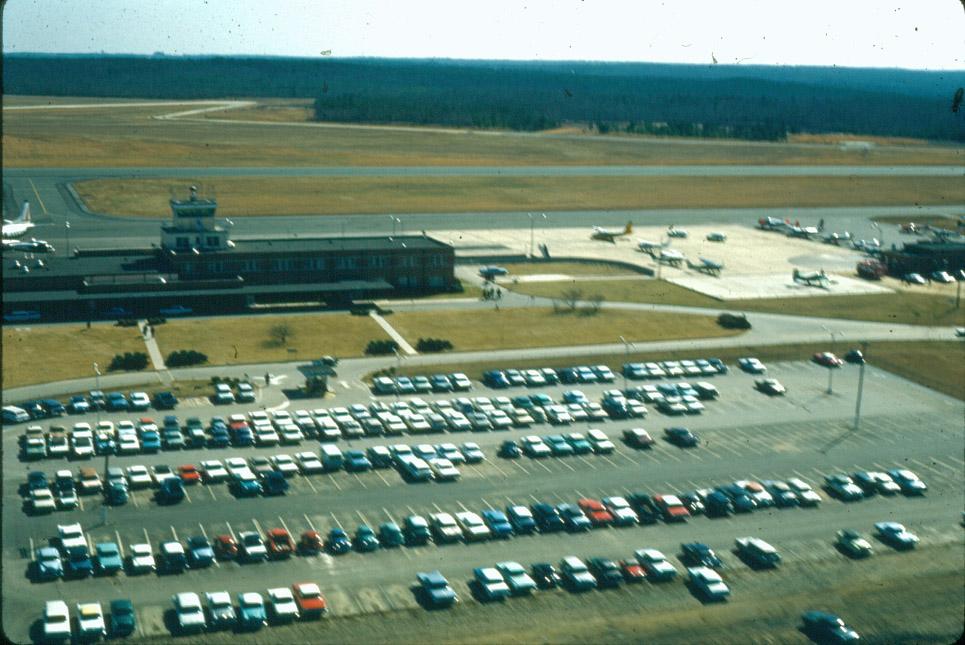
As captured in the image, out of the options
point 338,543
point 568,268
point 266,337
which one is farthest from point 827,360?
point 338,543

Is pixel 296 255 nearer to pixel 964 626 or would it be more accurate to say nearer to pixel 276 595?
pixel 276 595

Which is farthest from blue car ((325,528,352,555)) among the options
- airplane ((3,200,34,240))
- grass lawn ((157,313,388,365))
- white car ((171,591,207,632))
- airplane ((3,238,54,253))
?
airplane ((3,200,34,240))

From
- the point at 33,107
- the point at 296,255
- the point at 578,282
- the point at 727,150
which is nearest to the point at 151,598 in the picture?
the point at 296,255

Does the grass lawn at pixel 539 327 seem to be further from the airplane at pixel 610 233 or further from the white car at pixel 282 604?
the white car at pixel 282 604

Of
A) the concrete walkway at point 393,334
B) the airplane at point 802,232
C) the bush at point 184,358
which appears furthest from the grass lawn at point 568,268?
the bush at point 184,358

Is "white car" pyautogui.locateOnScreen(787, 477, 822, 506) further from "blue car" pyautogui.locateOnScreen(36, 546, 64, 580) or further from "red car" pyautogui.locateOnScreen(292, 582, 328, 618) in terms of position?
"blue car" pyautogui.locateOnScreen(36, 546, 64, 580)

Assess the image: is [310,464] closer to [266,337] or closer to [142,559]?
[142,559]

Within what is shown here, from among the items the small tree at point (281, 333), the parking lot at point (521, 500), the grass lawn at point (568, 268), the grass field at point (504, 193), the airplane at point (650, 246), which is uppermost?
the grass field at point (504, 193)

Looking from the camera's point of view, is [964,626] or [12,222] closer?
[964,626]
